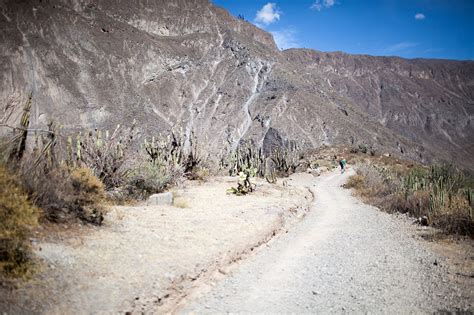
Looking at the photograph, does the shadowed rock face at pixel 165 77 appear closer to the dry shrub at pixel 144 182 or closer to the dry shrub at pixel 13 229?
the dry shrub at pixel 144 182

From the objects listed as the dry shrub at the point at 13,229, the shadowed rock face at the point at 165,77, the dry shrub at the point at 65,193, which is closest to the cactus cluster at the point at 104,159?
the dry shrub at the point at 65,193

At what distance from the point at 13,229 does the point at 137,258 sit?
5.58 feet

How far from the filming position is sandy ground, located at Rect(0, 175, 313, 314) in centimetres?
383

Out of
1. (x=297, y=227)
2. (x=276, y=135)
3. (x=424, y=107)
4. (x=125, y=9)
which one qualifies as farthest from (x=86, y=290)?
(x=424, y=107)

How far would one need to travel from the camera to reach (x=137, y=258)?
512 centimetres

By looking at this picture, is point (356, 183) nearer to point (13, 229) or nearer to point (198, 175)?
point (198, 175)

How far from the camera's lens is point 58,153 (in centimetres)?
741

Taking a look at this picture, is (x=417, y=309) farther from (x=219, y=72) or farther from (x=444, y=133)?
(x=444, y=133)

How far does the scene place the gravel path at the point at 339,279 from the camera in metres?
4.54

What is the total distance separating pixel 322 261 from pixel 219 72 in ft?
226

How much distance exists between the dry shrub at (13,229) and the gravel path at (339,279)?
205 centimetres

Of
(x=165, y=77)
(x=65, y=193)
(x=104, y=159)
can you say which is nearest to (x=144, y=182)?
(x=104, y=159)

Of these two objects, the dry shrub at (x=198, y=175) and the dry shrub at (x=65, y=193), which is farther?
the dry shrub at (x=198, y=175)

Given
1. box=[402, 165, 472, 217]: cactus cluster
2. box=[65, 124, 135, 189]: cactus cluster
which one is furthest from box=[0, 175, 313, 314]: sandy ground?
box=[402, 165, 472, 217]: cactus cluster
